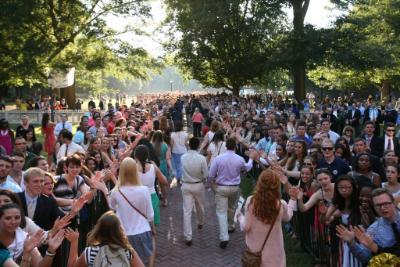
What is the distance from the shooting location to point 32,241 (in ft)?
13.3

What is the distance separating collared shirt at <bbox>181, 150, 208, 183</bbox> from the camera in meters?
8.12

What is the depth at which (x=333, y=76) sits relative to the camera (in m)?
44.2

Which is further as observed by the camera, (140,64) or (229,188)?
(140,64)

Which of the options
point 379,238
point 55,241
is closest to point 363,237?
point 379,238

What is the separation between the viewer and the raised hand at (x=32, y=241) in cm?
404

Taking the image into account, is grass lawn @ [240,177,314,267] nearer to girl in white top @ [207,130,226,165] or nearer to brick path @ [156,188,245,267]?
brick path @ [156,188,245,267]

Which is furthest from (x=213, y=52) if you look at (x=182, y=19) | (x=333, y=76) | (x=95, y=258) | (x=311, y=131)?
(x=95, y=258)

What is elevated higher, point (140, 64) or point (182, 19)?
point (182, 19)

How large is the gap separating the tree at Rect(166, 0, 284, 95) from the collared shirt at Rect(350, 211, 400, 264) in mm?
28100

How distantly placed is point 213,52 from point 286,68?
8587 mm

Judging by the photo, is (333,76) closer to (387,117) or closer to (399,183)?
(387,117)

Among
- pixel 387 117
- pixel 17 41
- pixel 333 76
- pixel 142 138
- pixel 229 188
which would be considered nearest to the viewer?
pixel 229 188

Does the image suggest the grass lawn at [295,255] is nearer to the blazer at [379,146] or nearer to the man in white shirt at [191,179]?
the man in white shirt at [191,179]

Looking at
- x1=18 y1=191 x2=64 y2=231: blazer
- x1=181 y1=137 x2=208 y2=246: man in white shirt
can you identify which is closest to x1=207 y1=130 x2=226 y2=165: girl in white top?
x1=181 y1=137 x2=208 y2=246: man in white shirt
